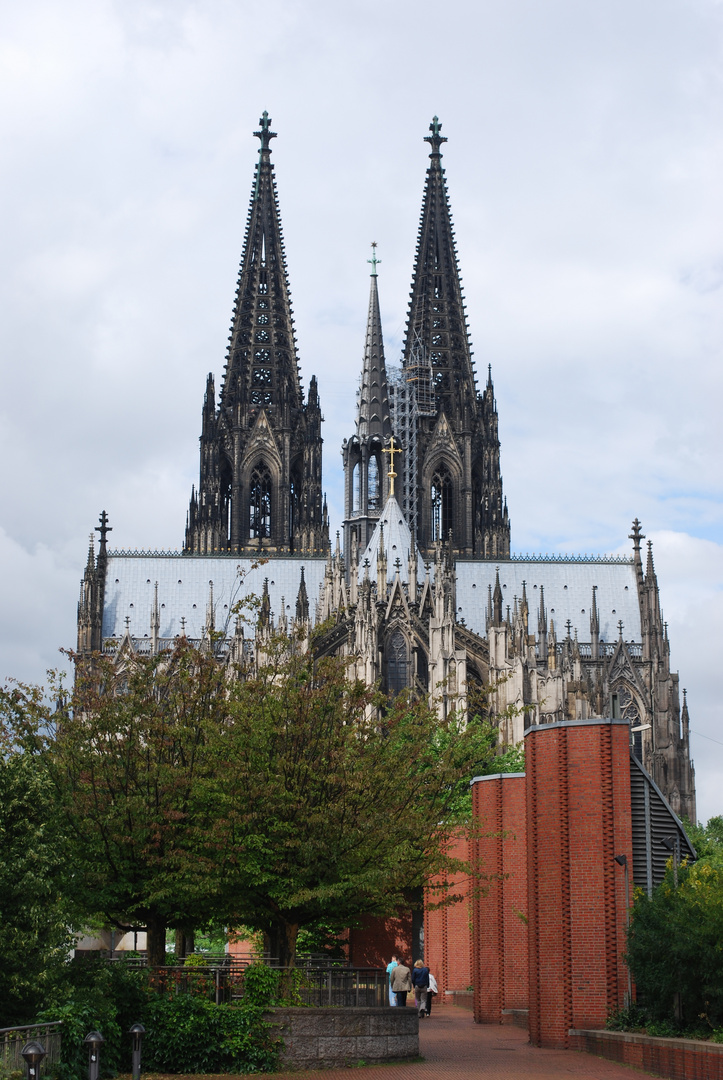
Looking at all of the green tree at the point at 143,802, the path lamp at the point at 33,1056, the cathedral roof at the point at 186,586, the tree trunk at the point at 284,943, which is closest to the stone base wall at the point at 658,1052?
the tree trunk at the point at 284,943

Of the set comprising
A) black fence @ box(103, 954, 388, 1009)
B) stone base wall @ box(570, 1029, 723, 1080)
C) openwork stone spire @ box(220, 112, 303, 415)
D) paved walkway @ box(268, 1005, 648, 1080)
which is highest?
openwork stone spire @ box(220, 112, 303, 415)

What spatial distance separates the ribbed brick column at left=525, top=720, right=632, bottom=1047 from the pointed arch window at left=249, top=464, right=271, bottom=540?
72308 mm

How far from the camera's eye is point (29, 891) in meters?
22.4

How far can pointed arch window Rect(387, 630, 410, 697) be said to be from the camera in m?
73.5

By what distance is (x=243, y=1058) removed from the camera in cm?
2344

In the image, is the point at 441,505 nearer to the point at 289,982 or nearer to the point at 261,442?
the point at 261,442

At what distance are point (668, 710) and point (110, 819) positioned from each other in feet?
192

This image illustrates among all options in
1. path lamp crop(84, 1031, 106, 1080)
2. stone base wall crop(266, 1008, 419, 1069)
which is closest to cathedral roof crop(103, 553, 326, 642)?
stone base wall crop(266, 1008, 419, 1069)

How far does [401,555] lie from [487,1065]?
56.3 meters

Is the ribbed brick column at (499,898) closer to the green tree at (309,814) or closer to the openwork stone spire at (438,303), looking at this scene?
the green tree at (309,814)

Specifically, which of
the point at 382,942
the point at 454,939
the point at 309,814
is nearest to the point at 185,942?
the point at 454,939

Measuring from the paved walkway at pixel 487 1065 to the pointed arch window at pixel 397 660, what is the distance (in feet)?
147

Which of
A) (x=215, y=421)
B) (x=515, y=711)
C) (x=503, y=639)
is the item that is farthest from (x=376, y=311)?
(x=515, y=711)

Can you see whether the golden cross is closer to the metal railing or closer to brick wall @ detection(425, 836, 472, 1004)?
brick wall @ detection(425, 836, 472, 1004)
